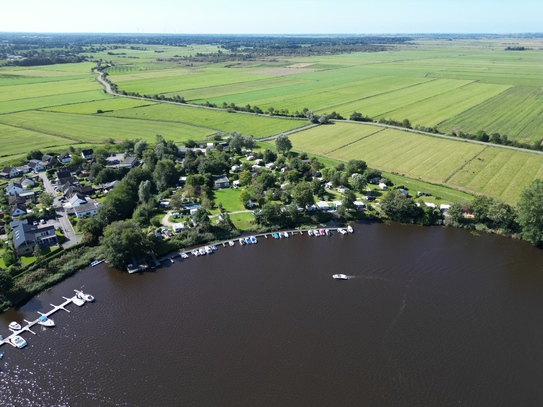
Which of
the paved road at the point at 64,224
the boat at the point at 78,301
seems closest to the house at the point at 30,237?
the paved road at the point at 64,224

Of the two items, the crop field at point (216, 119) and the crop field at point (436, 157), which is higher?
the crop field at point (216, 119)

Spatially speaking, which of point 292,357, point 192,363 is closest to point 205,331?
point 192,363

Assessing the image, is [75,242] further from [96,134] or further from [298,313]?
[96,134]

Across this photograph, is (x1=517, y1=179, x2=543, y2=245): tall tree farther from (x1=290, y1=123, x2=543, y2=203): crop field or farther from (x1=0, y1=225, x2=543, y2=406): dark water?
(x1=290, y1=123, x2=543, y2=203): crop field

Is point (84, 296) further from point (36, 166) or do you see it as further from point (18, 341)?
point (36, 166)

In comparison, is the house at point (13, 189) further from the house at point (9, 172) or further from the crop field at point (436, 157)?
the crop field at point (436, 157)

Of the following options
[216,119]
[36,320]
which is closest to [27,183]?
[36,320]

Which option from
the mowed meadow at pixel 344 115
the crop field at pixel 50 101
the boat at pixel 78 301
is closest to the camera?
the boat at pixel 78 301
